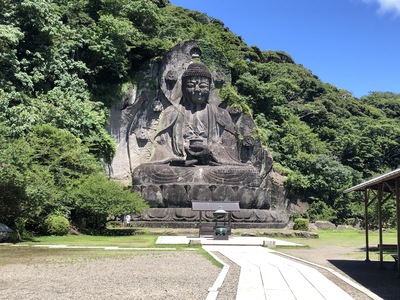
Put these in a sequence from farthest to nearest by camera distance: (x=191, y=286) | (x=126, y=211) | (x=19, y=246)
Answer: (x=126, y=211) < (x=19, y=246) < (x=191, y=286)

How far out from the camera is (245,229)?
75.6 feet

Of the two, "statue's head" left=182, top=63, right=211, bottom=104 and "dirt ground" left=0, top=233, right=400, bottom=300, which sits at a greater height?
"statue's head" left=182, top=63, right=211, bottom=104

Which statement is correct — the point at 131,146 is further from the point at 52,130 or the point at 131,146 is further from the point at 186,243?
the point at 186,243

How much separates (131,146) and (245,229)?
35.8 ft

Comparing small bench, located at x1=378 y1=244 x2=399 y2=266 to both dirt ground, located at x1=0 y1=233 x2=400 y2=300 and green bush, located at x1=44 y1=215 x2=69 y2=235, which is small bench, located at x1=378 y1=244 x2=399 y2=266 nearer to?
dirt ground, located at x1=0 y1=233 x2=400 y2=300

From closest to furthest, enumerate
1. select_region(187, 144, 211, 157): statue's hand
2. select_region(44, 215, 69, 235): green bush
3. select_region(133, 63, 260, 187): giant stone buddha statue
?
select_region(44, 215, 69, 235): green bush → select_region(133, 63, 260, 187): giant stone buddha statue → select_region(187, 144, 211, 157): statue's hand

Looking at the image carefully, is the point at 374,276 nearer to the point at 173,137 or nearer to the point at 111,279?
the point at 111,279

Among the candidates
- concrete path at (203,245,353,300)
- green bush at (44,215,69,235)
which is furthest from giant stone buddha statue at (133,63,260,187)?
concrete path at (203,245,353,300)

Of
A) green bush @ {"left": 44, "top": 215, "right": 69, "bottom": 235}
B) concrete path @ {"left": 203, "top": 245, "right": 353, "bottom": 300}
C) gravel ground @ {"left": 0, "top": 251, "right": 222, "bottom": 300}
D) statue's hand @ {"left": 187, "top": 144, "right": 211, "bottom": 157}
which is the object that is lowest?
gravel ground @ {"left": 0, "top": 251, "right": 222, "bottom": 300}

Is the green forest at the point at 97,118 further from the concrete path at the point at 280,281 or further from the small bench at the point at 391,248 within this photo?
the small bench at the point at 391,248

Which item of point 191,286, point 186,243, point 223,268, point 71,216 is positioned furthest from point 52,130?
point 191,286

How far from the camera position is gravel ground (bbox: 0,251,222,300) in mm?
7352

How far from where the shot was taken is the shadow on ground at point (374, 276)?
8.07m

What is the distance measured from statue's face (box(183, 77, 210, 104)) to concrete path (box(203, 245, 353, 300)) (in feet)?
61.3
